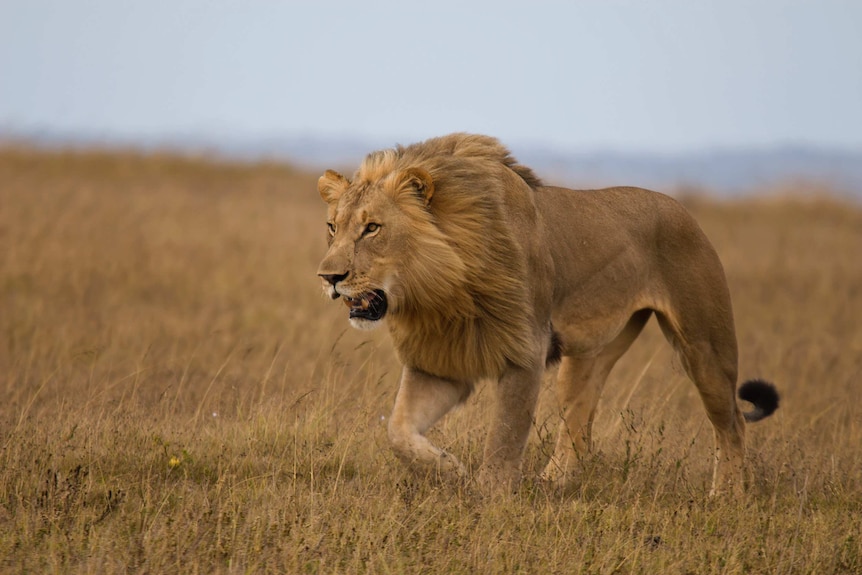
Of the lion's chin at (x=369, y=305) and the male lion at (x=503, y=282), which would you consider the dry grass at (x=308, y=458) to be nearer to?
the male lion at (x=503, y=282)

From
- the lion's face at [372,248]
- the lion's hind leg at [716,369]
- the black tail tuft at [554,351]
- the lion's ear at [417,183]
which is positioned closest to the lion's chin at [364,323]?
the lion's face at [372,248]

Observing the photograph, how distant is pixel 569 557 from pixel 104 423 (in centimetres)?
248

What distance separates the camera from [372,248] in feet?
15.9

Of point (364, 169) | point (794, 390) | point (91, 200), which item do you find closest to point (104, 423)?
point (364, 169)

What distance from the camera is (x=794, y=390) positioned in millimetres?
9422

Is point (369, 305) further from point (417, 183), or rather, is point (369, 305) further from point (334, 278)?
point (417, 183)

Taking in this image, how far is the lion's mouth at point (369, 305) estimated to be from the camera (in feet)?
16.0

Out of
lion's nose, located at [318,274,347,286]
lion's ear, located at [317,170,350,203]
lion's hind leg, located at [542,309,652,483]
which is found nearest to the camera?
lion's nose, located at [318,274,347,286]

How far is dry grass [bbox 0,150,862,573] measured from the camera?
4.27 meters

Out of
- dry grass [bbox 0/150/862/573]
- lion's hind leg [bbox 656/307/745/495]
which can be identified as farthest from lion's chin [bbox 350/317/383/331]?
lion's hind leg [bbox 656/307/745/495]

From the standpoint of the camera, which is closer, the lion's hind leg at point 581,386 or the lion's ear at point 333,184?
the lion's ear at point 333,184

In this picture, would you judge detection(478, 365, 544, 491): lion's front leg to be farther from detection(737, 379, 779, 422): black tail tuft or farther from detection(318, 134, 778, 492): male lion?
detection(737, 379, 779, 422): black tail tuft

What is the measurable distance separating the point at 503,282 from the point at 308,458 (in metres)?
1.26

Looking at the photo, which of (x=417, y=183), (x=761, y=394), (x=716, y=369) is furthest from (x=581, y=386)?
(x=417, y=183)
